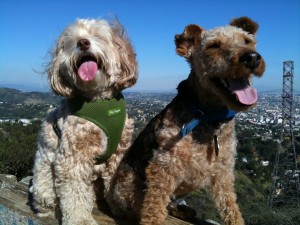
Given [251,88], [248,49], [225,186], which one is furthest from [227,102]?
[225,186]

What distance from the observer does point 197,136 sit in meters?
3.67

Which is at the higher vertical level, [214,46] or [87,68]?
[214,46]

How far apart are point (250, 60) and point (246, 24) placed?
1.09 m

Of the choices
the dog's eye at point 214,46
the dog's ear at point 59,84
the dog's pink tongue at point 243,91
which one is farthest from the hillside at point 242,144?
the dog's pink tongue at point 243,91

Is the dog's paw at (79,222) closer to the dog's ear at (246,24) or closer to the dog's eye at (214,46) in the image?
the dog's eye at (214,46)

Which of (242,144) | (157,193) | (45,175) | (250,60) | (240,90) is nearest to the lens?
(250,60)

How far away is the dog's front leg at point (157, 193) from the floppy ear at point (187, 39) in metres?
1.28

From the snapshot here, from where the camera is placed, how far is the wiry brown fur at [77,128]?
386cm

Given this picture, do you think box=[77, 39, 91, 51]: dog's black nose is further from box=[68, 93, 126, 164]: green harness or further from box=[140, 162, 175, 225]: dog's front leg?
box=[140, 162, 175, 225]: dog's front leg

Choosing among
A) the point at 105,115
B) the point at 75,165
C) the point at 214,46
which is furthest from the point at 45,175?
the point at 214,46

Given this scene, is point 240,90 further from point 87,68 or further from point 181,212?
point 181,212

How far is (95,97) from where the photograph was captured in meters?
4.03

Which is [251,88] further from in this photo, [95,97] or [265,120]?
[265,120]

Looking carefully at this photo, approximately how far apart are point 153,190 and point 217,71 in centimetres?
137
